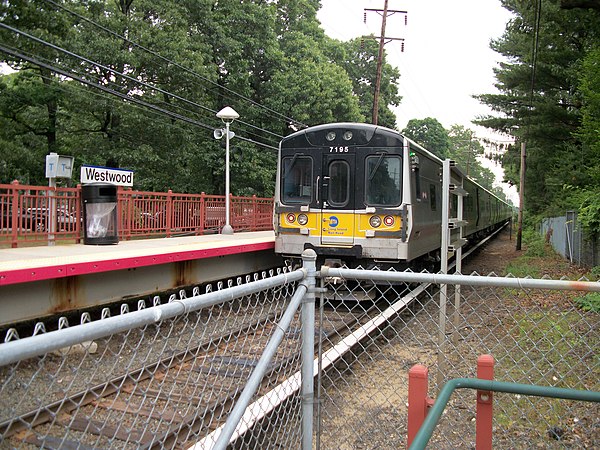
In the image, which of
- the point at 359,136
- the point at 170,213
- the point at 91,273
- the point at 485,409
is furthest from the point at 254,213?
the point at 485,409

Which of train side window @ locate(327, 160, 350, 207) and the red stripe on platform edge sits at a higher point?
train side window @ locate(327, 160, 350, 207)

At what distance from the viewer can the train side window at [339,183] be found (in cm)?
984

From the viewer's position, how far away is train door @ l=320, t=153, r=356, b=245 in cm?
968

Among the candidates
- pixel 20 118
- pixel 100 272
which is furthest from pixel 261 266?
pixel 20 118

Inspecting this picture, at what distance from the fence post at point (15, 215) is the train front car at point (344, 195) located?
174 inches

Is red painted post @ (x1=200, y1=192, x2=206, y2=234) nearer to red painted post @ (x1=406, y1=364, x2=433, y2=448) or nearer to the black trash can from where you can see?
the black trash can

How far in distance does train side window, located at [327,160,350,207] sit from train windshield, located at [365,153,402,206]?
38cm

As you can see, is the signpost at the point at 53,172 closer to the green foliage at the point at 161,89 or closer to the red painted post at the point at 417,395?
the green foliage at the point at 161,89

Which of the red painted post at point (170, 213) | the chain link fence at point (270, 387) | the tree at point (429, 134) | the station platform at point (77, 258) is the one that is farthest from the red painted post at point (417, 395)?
the tree at point (429, 134)

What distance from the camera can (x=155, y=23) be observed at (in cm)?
2297

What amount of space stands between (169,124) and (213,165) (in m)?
3.27

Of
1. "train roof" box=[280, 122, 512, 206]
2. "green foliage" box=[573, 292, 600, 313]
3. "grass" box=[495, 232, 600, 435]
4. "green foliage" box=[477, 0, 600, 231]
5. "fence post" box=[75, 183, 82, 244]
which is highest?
"green foliage" box=[477, 0, 600, 231]

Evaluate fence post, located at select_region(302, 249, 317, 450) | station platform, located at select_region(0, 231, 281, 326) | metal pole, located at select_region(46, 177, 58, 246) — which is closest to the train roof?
station platform, located at select_region(0, 231, 281, 326)

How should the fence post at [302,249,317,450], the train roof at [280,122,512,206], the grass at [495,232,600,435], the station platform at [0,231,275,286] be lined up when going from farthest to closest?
the train roof at [280,122,512,206] < the station platform at [0,231,275,286] < the grass at [495,232,600,435] < the fence post at [302,249,317,450]
